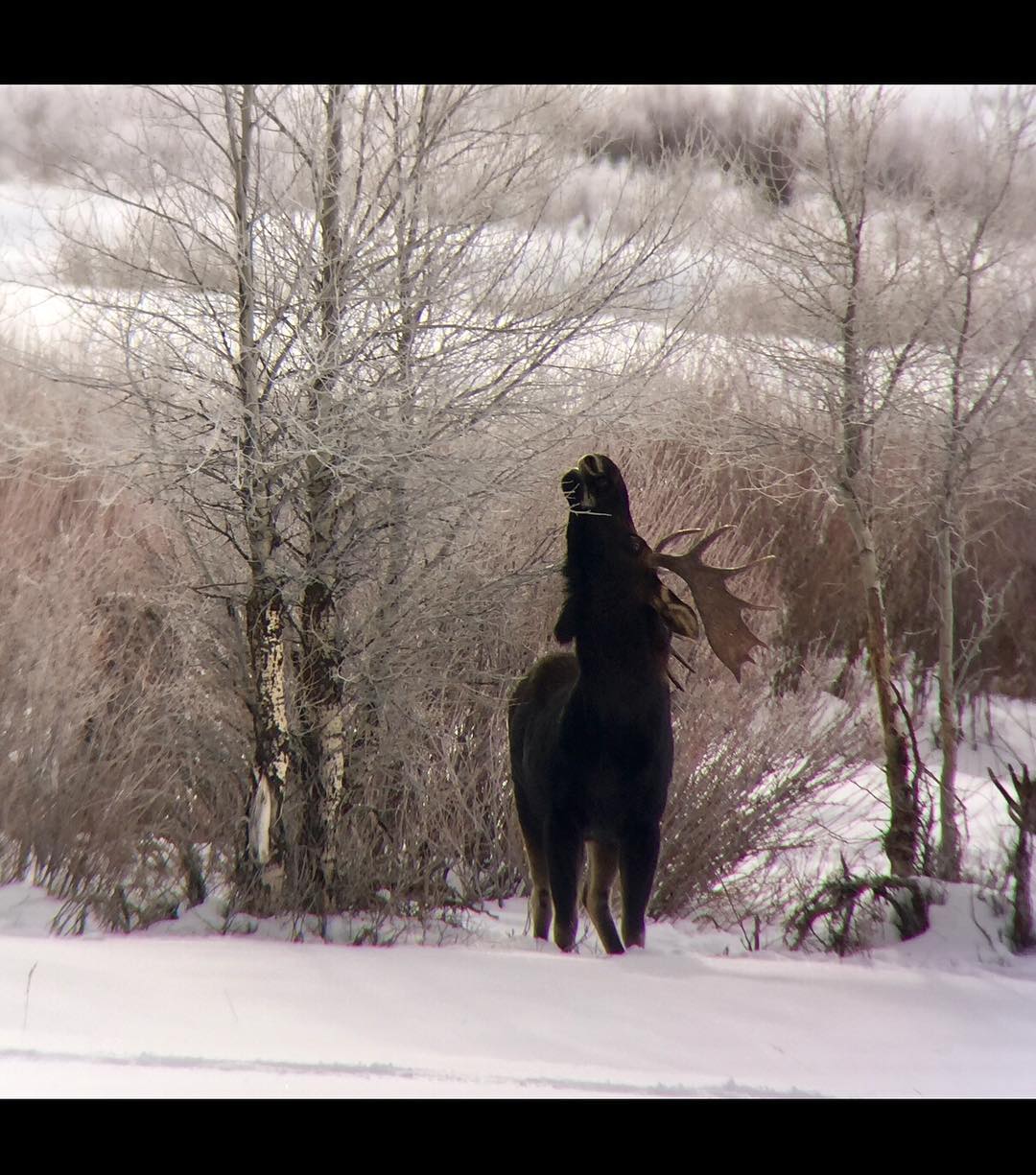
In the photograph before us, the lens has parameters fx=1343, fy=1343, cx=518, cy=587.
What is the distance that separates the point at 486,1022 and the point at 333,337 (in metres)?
1.89

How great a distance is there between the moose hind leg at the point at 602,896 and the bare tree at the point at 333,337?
1.08 m

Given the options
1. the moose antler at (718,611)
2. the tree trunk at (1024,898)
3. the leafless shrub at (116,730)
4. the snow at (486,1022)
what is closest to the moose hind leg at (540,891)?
the snow at (486,1022)

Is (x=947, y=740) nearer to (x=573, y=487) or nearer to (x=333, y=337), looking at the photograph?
(x=573, y=487)

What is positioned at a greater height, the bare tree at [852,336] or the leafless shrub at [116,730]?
the bare tree at [852,336]

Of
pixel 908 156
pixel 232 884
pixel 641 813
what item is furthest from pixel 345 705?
pixel 908 156

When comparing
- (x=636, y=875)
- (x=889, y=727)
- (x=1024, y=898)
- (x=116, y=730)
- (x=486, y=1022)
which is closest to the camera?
(x=486, y=1022)

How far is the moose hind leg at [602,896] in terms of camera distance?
10.6 feet

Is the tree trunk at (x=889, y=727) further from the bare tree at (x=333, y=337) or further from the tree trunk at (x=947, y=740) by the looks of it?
the bare tree at (x=333, y=337)

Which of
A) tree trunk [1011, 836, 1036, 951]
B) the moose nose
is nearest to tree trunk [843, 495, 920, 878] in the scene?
tree trunk [1011, 836, 1036, 951]

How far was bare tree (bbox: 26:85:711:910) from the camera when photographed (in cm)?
372

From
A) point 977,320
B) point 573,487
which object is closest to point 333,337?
point 573,487

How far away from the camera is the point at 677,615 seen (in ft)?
10.2

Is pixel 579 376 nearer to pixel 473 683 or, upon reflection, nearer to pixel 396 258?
pixel 396 258
